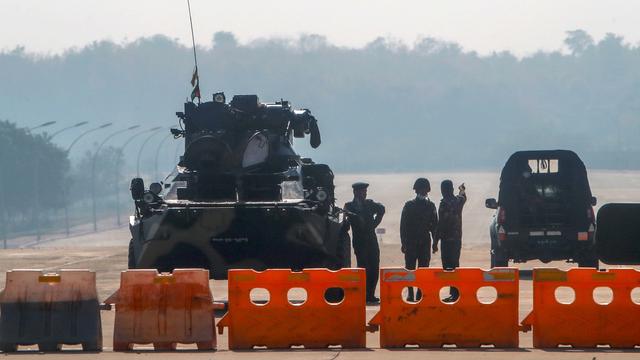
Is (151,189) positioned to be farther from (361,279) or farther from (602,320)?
(602,320)

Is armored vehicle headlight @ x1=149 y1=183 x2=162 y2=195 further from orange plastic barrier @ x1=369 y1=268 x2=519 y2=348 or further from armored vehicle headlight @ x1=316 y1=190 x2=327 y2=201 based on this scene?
Answer: orange plastic barrier @ x1=369 y1=268 x2=519 y2=348

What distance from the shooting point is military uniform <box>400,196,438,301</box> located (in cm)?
1939

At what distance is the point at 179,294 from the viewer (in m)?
14.6

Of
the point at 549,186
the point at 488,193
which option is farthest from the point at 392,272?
the point at 488,193

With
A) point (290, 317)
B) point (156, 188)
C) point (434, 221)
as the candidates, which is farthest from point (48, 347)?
point (434, 221)

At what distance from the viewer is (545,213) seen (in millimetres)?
27750

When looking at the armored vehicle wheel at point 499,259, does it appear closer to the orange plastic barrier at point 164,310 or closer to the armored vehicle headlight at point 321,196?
the armored vehicle headlight at point 321,196

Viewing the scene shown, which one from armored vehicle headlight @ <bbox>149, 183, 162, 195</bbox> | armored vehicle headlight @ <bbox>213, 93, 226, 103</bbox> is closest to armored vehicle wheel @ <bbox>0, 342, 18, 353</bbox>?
armored vehicle headlight @ <bbox>149, 183, 162, 195</bbox>

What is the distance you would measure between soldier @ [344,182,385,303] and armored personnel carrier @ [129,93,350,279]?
0.21m

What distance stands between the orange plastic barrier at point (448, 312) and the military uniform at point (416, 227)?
4799mm

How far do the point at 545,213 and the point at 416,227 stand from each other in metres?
8.79

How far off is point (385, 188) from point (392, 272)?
4413 inches

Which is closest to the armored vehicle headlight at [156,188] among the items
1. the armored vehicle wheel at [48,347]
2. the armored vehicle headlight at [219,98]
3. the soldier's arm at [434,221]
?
the armored vehicle headlight at [219,98]

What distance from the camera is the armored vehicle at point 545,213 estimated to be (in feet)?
89.2
